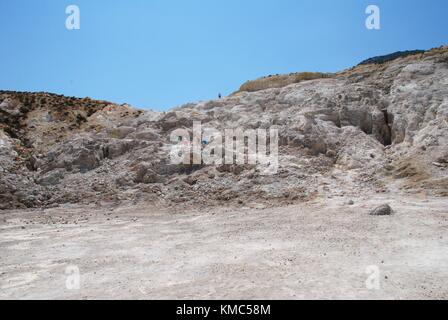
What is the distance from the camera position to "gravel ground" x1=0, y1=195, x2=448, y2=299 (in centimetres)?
754

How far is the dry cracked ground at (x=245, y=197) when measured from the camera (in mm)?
8289

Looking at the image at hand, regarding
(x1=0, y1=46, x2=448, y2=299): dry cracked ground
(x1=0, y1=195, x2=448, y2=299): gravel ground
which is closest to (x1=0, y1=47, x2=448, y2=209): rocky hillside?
(x1=0, y1=46, x2=448, y2=299): dry cracked ground

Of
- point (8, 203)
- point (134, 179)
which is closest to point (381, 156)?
point (134, 179)

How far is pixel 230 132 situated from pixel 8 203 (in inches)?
535

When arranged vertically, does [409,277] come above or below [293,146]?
below

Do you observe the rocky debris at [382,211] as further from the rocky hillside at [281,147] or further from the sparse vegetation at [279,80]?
the sparse vegetation at [279,80]

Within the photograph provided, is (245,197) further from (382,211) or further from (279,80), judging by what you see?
(279,80)

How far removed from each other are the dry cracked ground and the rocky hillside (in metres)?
0.10

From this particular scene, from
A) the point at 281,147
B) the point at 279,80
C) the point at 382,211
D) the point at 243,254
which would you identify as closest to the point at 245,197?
the point at 281,147

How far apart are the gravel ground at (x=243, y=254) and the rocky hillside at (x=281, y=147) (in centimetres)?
276

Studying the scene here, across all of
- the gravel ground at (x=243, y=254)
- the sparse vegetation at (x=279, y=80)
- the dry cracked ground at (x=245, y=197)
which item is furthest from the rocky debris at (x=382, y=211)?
the sparse vegetation at (x=279, y=80)

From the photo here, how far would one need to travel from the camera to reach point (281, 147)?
23719 mm

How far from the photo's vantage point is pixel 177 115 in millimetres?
28547
